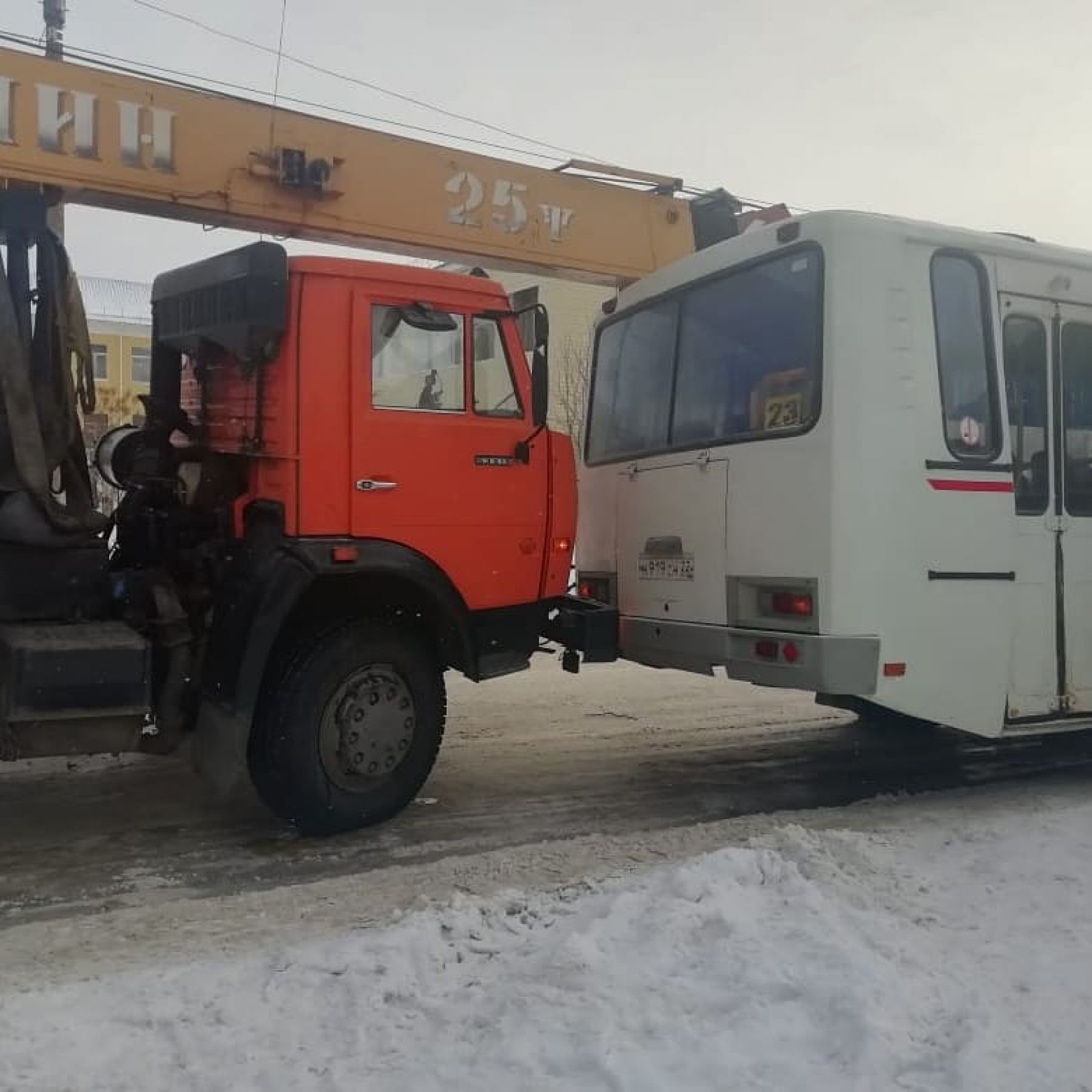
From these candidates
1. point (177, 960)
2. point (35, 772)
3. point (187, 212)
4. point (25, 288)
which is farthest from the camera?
point (35, 772)

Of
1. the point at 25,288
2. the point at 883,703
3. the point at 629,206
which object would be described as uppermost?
the point at 629,206

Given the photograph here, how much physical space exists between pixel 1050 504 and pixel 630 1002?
4169 mm

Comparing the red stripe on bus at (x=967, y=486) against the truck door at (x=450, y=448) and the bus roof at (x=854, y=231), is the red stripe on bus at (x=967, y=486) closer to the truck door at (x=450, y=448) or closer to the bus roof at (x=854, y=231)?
the bus roof at (x=854, y=231)

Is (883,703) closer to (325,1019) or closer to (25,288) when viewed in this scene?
(325,1019)

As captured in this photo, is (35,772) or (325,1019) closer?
(325,1019)

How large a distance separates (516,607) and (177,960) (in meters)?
2.69

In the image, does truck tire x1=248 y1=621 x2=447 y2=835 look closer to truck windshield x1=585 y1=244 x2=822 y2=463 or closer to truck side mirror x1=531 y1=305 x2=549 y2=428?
truck side mirror x1=531 y1=305 x2=549 y2=428

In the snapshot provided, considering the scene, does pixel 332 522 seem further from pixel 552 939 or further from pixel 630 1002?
pixel 630 1002

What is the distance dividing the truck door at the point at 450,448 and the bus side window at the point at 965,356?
7.17ft

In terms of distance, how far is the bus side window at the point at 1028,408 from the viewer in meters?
6.08

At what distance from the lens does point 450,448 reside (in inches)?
226

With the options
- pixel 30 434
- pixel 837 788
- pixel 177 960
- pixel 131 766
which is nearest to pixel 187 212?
pixel 30 434

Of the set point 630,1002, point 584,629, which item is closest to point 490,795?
point 584,629

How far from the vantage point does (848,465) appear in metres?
5.46
